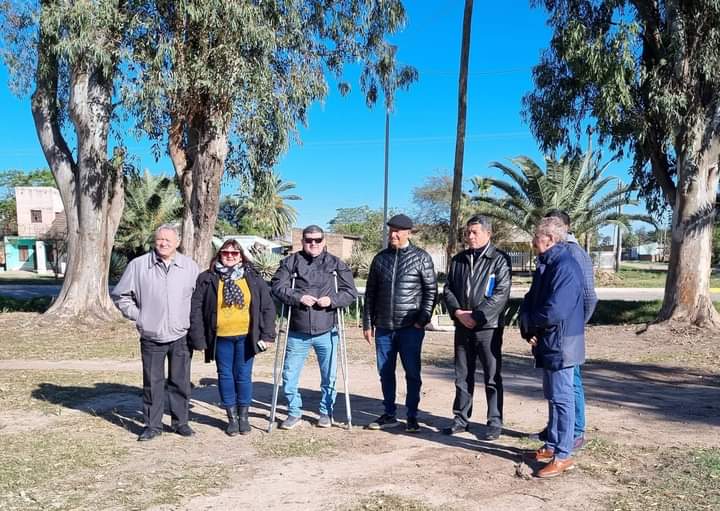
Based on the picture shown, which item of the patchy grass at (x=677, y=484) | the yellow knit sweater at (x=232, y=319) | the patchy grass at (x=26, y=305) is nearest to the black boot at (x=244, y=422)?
the yellow knit sweater at (x=232, y=319)

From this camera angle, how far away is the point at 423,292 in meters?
5.65

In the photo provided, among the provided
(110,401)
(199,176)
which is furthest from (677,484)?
(199,176)

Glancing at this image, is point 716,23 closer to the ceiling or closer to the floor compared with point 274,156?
closer to the ceiling

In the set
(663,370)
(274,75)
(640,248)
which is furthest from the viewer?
(640,248)

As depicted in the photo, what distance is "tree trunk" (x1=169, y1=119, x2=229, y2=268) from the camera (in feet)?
41.5

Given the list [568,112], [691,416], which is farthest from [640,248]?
[691,416]

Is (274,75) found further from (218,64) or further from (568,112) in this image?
(568,112)

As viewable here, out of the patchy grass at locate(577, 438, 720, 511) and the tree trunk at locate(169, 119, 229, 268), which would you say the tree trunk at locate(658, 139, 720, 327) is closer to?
the patchy grass at locate(577, 438, 720, 511)

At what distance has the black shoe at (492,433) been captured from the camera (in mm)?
5348

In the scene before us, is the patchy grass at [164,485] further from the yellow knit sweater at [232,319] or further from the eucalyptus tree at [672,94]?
the eucalyptus tree at [672,94]

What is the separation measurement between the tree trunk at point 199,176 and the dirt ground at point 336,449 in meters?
4.92

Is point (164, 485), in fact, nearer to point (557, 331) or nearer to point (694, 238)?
point (557, 331)

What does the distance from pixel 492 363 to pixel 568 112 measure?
961 centimetres

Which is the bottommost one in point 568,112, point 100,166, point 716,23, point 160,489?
point 160,489
